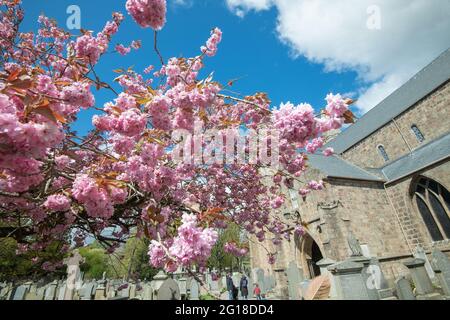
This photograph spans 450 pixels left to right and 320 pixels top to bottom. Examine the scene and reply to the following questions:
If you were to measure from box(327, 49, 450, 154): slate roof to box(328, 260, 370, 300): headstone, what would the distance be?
46.9ft

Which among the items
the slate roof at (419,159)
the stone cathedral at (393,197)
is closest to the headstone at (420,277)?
the stone cathedral at (393,197)

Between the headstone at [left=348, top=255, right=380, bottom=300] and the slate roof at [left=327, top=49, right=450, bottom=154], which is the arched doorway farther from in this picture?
the slate roof at [left=327, top=49, right=450, bottom=154]

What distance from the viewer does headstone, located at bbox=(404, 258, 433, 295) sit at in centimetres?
722

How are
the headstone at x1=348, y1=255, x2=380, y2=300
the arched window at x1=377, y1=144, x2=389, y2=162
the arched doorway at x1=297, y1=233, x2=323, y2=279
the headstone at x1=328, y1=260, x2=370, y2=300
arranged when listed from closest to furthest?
the headstone at x1=328, y1=260, x2=370, y2=300 → the headstone at x1=348, y1=255, x2=380, y2=300 → the arched doorway at x1=297, y1=233, x2=323, y2=279 → the arched window at x1=377, y1=144, x2=389, y2=162

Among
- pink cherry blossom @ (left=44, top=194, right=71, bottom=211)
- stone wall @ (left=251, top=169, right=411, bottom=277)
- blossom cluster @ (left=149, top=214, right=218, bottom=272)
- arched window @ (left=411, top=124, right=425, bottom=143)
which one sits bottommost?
blossom cluster @ (left=149, top=214, right=218, bottom=272)

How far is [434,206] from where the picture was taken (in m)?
11.8

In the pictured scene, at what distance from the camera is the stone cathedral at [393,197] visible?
37.3ft

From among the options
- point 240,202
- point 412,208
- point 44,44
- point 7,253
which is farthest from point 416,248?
point 7,253

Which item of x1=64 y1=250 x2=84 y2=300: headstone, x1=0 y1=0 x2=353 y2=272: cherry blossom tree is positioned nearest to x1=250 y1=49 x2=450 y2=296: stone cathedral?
x1=0 y1=0 x2=353 y2=272: cherry blossom tree

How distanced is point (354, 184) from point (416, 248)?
4141mm

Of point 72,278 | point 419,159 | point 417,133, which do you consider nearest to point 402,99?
point 417,133

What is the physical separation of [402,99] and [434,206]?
32.4 ft

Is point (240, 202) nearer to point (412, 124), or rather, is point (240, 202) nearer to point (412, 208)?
point (412, 208)

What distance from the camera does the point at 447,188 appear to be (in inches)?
424
